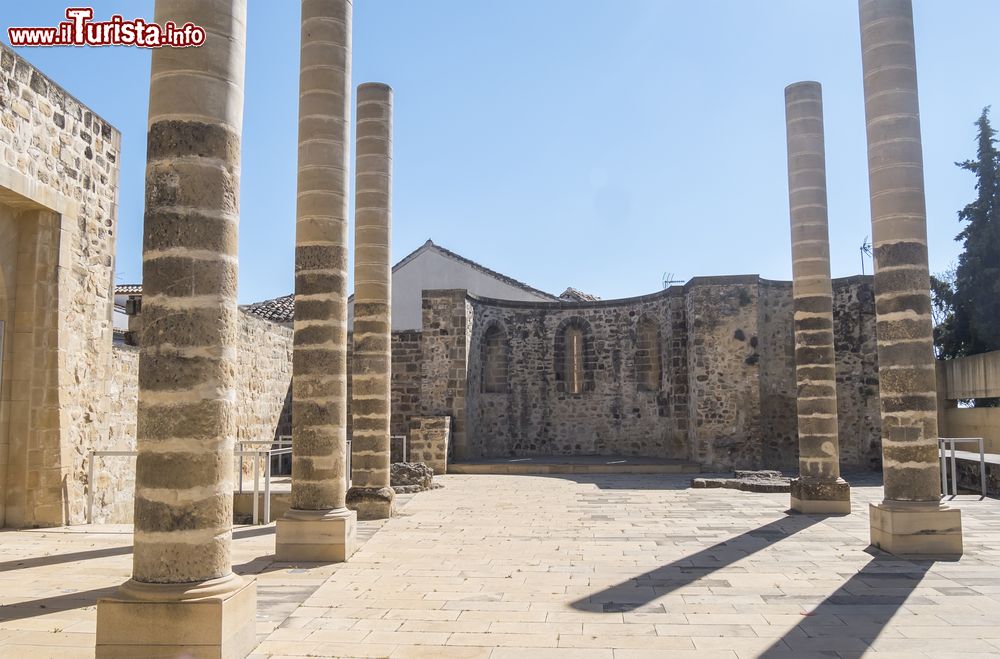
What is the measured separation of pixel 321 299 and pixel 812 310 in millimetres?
7323

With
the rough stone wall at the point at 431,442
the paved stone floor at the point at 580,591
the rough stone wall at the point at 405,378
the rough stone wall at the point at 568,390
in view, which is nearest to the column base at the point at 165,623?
the paved stone floor at the point at 580,591

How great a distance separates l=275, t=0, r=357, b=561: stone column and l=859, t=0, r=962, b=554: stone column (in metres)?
5.90

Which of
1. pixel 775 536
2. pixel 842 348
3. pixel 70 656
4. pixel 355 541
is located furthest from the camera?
pixel 842 348

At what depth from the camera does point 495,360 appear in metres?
23.0

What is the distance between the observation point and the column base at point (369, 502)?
1062 centimetres

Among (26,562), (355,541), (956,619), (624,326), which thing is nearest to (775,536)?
(956,619)

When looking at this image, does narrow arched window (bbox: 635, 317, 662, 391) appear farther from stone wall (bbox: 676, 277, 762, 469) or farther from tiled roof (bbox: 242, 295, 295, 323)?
tiled roof (bbox: 242, 295, 295, 323)

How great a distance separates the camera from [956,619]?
18.3ft

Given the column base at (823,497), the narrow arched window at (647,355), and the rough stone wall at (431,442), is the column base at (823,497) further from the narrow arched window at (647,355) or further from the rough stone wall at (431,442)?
the narrow arched window at (647,355)

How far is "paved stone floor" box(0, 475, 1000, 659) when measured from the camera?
5.04 meters

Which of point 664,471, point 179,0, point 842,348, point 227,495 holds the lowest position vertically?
point 664,471

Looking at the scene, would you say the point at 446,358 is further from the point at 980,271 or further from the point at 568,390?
the point at 980,271

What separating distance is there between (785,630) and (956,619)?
1.36m

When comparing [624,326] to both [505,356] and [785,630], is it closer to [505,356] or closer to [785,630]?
[505,356]
